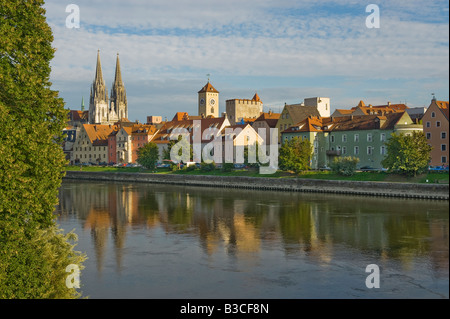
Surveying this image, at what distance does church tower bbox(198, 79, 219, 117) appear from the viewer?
16325 cm

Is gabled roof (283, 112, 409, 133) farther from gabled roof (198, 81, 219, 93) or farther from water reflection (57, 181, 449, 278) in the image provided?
gabled roof (198, 81, 219, 93)

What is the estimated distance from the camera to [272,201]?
6097 cm

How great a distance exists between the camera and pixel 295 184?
73.9 metres

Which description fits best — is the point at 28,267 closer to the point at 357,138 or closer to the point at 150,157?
the point at 357,138

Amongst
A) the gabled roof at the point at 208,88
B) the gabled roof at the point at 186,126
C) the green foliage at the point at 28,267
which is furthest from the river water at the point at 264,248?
the gabled roof at the point at 208,88

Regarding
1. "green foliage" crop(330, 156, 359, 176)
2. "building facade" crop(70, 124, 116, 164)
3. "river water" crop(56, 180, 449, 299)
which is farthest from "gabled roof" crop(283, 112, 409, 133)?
"building facade" crop(70, 124, 116, 164)

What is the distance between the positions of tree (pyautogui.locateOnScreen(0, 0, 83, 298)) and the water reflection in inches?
325

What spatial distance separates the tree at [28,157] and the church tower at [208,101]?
141m

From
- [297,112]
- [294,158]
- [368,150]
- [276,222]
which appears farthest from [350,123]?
[276,222]

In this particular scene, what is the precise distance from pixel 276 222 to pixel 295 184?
98.8 feet

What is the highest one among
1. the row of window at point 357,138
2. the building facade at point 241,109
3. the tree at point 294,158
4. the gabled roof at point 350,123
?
the building facade at point 241,109

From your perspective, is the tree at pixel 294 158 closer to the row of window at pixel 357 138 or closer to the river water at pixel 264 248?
the row of window at pixel 357 138

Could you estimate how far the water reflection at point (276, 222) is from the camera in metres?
32.8
